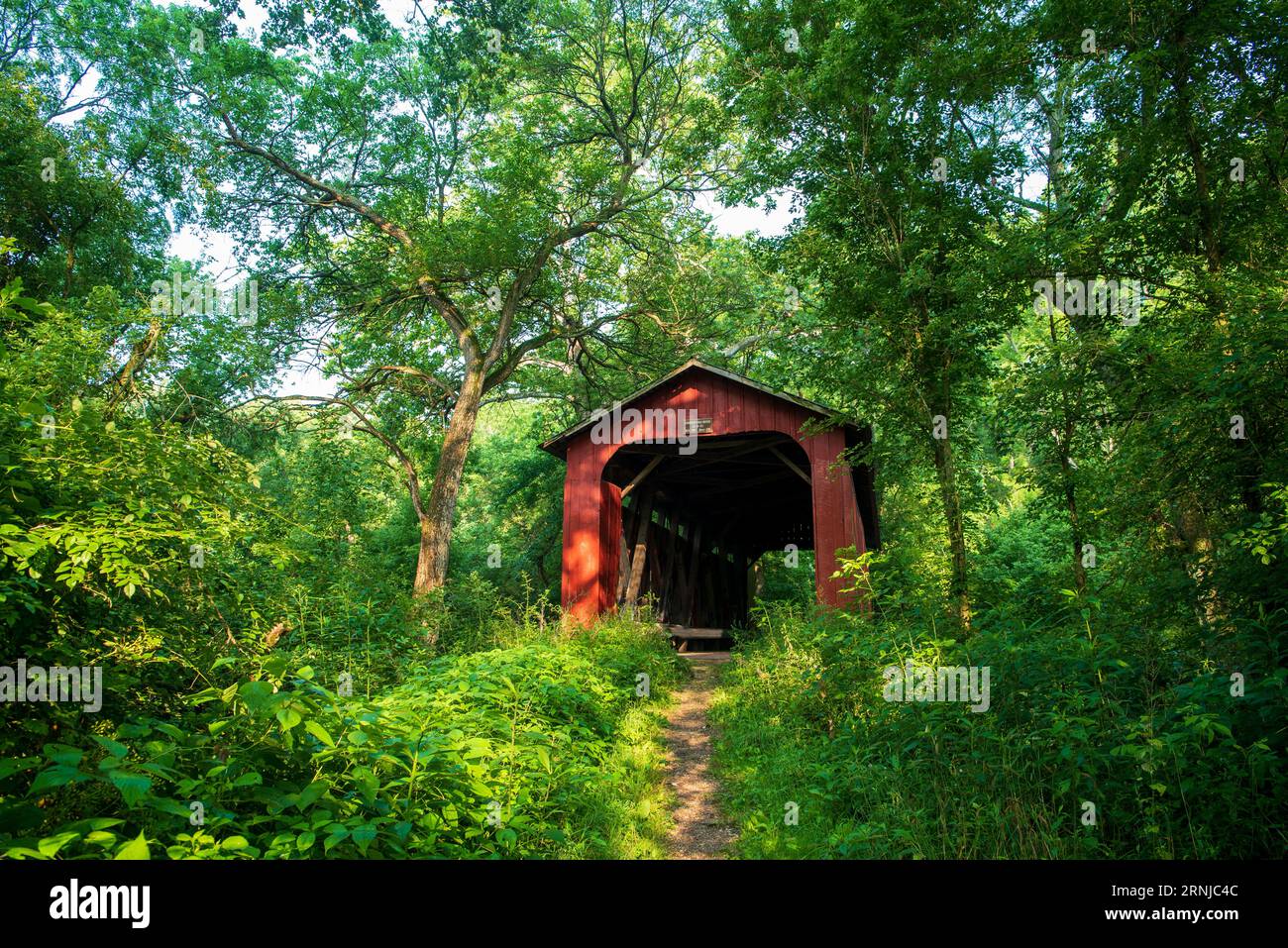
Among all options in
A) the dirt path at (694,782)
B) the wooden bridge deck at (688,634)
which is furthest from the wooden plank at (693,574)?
the dirt path at (694,782)

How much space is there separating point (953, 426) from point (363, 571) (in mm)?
8059

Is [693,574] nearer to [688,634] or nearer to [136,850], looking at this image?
[688,634]

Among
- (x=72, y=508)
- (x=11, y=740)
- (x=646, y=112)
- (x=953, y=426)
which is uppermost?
(x=646, y=112)

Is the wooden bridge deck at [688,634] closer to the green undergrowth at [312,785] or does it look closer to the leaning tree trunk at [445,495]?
the leaning tree trunk at [445,495]

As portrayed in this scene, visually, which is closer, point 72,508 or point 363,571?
point 72,508

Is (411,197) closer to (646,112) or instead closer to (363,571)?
(646,112)

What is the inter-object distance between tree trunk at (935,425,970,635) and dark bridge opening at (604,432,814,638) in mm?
3029

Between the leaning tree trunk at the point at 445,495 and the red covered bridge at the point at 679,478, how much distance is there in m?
3.43

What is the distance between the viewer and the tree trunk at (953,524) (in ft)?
25.4
